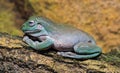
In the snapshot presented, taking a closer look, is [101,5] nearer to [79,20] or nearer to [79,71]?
[79,20]

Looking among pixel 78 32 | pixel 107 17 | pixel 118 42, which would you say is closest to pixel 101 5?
pixel 107 17

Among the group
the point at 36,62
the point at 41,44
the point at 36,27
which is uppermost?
the point at 36,27

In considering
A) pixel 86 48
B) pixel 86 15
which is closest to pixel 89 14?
pixel 86 15

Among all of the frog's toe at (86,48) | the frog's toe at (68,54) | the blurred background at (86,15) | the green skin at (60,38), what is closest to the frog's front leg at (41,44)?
the green skin at (60,38)

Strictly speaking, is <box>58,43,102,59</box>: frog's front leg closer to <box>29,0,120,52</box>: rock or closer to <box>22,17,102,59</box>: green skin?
<box>22,17,102,59</box>: green skin

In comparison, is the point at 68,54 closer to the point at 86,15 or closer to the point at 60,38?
the point at 60,38

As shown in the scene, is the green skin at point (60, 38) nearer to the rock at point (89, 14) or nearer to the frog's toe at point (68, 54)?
the frog's toe at point (68, 54)

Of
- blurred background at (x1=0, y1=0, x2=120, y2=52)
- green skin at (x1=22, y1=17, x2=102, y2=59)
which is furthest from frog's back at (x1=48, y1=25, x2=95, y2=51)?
blurred background at (x1=0, y1=0, x2=120, y2=52)
